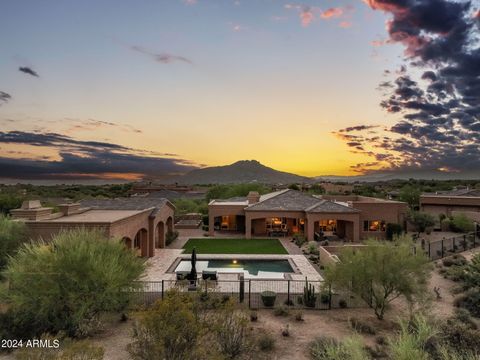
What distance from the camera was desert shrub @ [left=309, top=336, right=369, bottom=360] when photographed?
9320mm

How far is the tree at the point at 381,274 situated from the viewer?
15.4 meters

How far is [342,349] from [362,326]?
18.0ft

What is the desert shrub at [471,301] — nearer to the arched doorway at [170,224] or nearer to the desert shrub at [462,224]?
the desert shrub at [462,224]

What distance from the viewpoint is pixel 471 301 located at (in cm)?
1730

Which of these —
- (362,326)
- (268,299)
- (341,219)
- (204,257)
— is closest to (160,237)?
(204,257)

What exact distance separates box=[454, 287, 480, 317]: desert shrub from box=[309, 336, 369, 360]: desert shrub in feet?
29.2

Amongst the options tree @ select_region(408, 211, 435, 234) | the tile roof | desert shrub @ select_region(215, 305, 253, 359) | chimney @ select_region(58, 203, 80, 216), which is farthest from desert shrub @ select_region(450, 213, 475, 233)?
chimney @ select_region(58, 203, 80, 216)

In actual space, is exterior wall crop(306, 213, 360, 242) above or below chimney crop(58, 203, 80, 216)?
below

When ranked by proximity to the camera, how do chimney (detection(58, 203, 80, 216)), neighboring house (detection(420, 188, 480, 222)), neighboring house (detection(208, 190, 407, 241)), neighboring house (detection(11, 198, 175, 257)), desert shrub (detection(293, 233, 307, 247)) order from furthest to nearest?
neighboring house (detection(420, 188, 480, 222)), neighboring house (detection(208, 190, 407, 241)), desert shrub (detection(293, 233, 307, 247)), chimney (detection(58, 203, 80, 216)), neighboring house (detection(11, 198, 175, 257))

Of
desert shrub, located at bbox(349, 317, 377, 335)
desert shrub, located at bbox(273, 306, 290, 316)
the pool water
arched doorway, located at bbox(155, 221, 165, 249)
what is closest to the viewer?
desert shrub, located at bbox(349, 317, 377, 335)

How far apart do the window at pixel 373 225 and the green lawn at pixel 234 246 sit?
402 inches

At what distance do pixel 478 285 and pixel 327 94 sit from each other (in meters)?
26.5

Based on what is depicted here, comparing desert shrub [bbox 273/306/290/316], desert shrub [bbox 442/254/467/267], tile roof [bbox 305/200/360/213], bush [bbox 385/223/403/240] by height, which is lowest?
desert shrub [bbox 273/306/290/316]

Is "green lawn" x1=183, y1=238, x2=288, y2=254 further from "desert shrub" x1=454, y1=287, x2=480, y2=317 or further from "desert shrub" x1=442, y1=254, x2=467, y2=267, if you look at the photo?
"desert shrub" x1=454, y1=287, x2=480, y2=317
